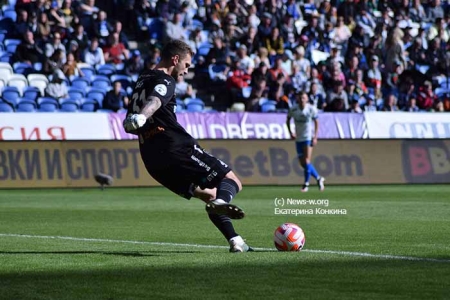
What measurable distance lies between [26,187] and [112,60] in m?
7.00

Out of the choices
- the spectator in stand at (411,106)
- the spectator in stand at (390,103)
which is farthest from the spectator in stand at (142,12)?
the spectator in stand at (411,106)

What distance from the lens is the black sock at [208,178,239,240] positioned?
10.9 meters

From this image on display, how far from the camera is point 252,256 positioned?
34.1 ft

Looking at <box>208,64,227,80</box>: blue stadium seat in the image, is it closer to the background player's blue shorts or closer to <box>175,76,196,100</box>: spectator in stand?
<box>175,76,196,100</box>: spectator in stand

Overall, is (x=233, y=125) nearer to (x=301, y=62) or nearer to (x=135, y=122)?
(x=301, y=62)

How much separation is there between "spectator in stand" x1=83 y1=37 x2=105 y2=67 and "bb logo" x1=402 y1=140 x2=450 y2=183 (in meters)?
9.19

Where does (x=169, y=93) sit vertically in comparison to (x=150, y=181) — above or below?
above

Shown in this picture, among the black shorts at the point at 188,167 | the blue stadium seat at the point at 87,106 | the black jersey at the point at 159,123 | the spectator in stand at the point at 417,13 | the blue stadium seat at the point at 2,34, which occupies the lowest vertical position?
the blue stadium seat at the point at 87,106

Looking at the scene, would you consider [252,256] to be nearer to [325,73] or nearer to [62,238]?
[62,238]

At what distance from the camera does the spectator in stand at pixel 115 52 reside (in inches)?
1262

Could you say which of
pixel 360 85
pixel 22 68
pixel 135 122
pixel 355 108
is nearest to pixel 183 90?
pixel 22 68

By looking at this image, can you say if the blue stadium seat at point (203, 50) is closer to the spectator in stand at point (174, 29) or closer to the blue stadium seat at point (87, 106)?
the spectator in stand at point (174, 29)

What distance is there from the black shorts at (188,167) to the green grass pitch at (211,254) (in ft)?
2.37

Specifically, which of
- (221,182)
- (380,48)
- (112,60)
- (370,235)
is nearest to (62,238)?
(221,182)
